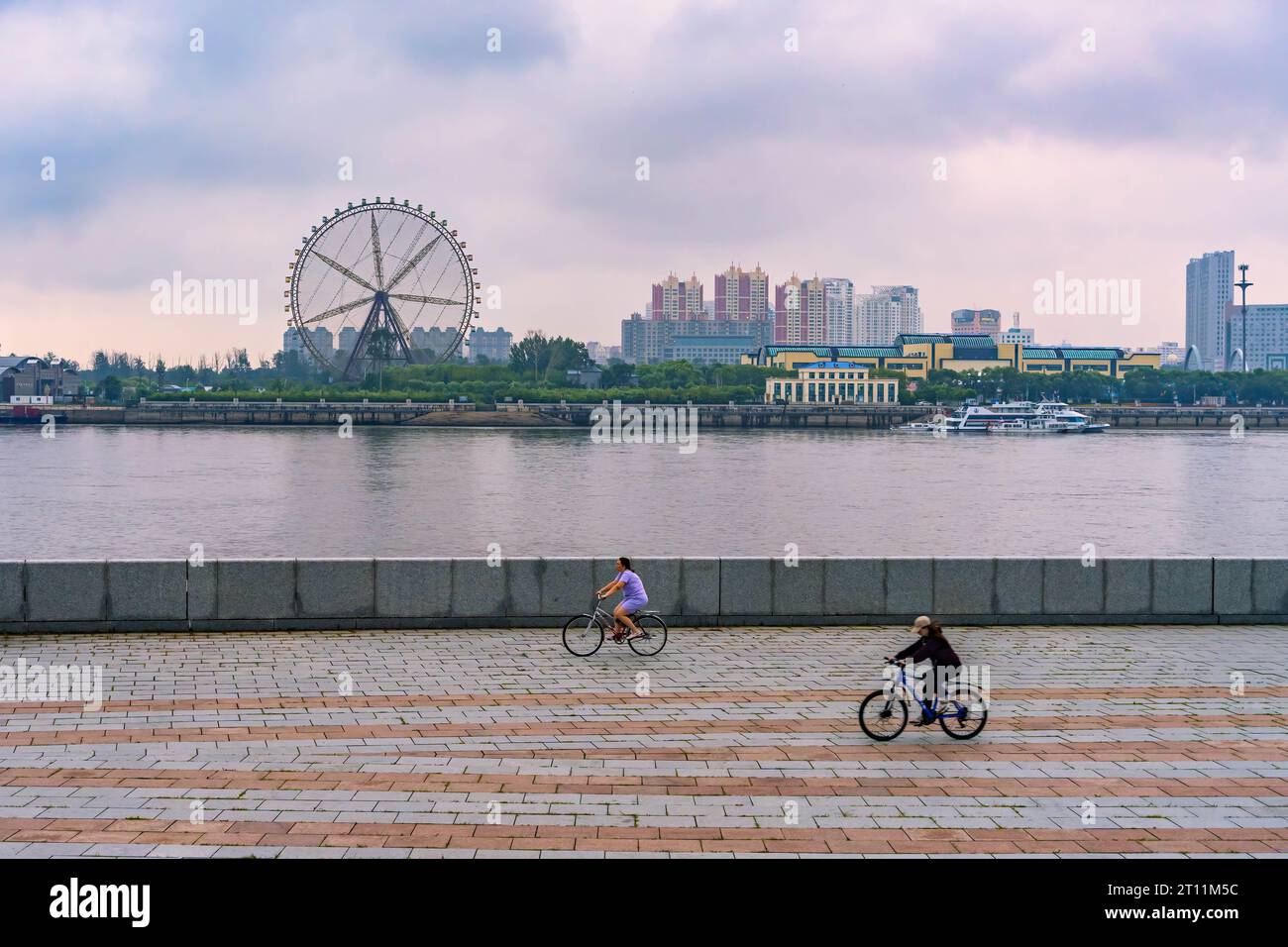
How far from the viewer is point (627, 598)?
15.9 meters

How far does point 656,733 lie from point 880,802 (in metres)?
2.63

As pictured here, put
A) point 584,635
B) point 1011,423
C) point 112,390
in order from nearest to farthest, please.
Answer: point 584,635
point 1011,423
point 112,390

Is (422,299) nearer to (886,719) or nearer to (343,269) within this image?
(343,269)

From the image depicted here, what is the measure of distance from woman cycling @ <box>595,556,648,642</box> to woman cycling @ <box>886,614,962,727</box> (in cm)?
453

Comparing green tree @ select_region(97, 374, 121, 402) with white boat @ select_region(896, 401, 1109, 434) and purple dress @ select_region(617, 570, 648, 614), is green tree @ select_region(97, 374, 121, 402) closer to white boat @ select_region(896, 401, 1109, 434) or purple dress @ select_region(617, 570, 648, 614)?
white boat @ select_region(896, 401, 1109, 434)

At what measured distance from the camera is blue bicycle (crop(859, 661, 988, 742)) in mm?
11898

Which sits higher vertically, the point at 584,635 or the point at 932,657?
the point at 932,657

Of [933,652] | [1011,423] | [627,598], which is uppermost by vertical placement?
[933,652]

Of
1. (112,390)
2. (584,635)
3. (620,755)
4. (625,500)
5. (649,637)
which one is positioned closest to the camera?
(620,755)

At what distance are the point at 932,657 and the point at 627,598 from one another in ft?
16.0

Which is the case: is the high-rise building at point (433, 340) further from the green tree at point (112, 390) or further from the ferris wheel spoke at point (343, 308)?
the green tree at point (112, 390)

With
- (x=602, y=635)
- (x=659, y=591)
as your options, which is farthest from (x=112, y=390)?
(x=602, y=635)

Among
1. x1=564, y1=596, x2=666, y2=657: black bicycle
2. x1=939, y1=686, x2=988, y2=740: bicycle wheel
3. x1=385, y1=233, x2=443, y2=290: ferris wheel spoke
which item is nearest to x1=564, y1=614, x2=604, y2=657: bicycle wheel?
x1=564, y1=596, x2=666, y2=657: black bicycle

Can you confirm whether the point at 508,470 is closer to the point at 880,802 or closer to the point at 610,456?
the point at 610,456
